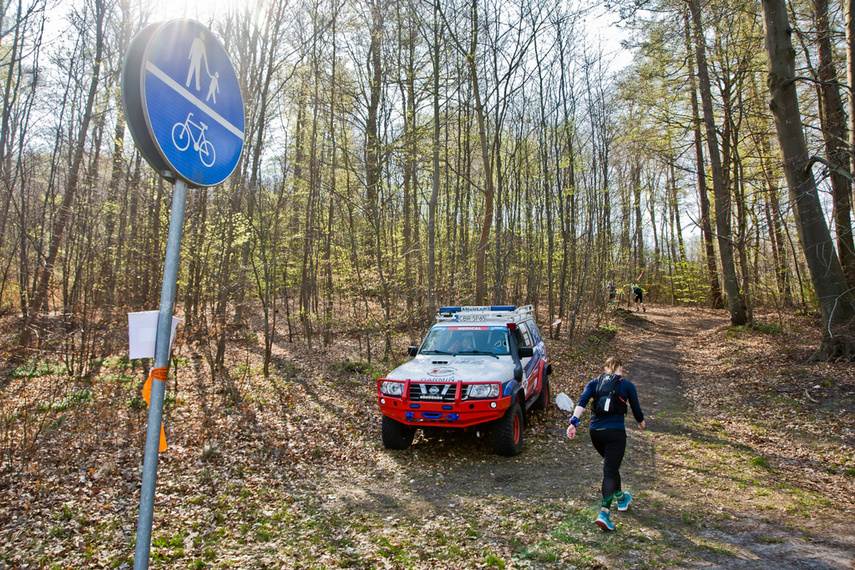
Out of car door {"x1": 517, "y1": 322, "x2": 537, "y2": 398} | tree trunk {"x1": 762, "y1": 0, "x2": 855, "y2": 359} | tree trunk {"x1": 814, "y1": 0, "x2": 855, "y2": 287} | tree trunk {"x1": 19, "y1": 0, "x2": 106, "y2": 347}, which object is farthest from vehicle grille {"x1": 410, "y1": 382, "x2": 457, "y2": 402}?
tree trunk {"x1": 19, "y1": 0, "x2": 106, "y2": 347}

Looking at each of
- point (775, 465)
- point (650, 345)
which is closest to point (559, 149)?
point (650, 345)

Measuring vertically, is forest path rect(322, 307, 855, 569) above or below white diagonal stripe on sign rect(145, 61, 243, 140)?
below

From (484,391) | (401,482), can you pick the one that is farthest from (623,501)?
A: (401,482)

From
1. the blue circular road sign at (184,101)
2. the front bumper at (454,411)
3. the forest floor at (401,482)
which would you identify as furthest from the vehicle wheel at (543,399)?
the blue circular road sign at (184,101)

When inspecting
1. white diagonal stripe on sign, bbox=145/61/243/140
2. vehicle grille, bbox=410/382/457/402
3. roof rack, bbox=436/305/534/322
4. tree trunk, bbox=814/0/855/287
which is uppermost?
tree trunk, bbox=814/0/855/287

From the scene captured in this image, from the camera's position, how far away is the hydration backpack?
5.01 meters

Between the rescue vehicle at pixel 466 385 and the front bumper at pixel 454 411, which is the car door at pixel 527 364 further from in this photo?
the front bumper at pixel 454 411

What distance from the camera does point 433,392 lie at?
6629 mm

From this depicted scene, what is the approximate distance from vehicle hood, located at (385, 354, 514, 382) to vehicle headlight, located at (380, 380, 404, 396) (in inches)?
4.0

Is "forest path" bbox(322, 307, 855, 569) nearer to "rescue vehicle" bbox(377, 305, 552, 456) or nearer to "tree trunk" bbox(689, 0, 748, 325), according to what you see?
"rescue vehicle" bbox(377, 305, 552, 456)

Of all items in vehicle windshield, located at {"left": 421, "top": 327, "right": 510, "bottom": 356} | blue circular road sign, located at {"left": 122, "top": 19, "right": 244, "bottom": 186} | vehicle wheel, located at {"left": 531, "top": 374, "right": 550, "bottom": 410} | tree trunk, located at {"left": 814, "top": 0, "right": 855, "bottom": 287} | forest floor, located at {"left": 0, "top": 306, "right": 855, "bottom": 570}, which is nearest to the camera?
blue circular road sign, located at {"left": 122, "top": 19, "right": 244, "bottom": 186}

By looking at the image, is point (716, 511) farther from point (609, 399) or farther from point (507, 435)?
point (507, 435)

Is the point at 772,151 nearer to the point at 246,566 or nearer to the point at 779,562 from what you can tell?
the point at 779,562

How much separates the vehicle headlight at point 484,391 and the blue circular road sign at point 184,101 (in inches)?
190
